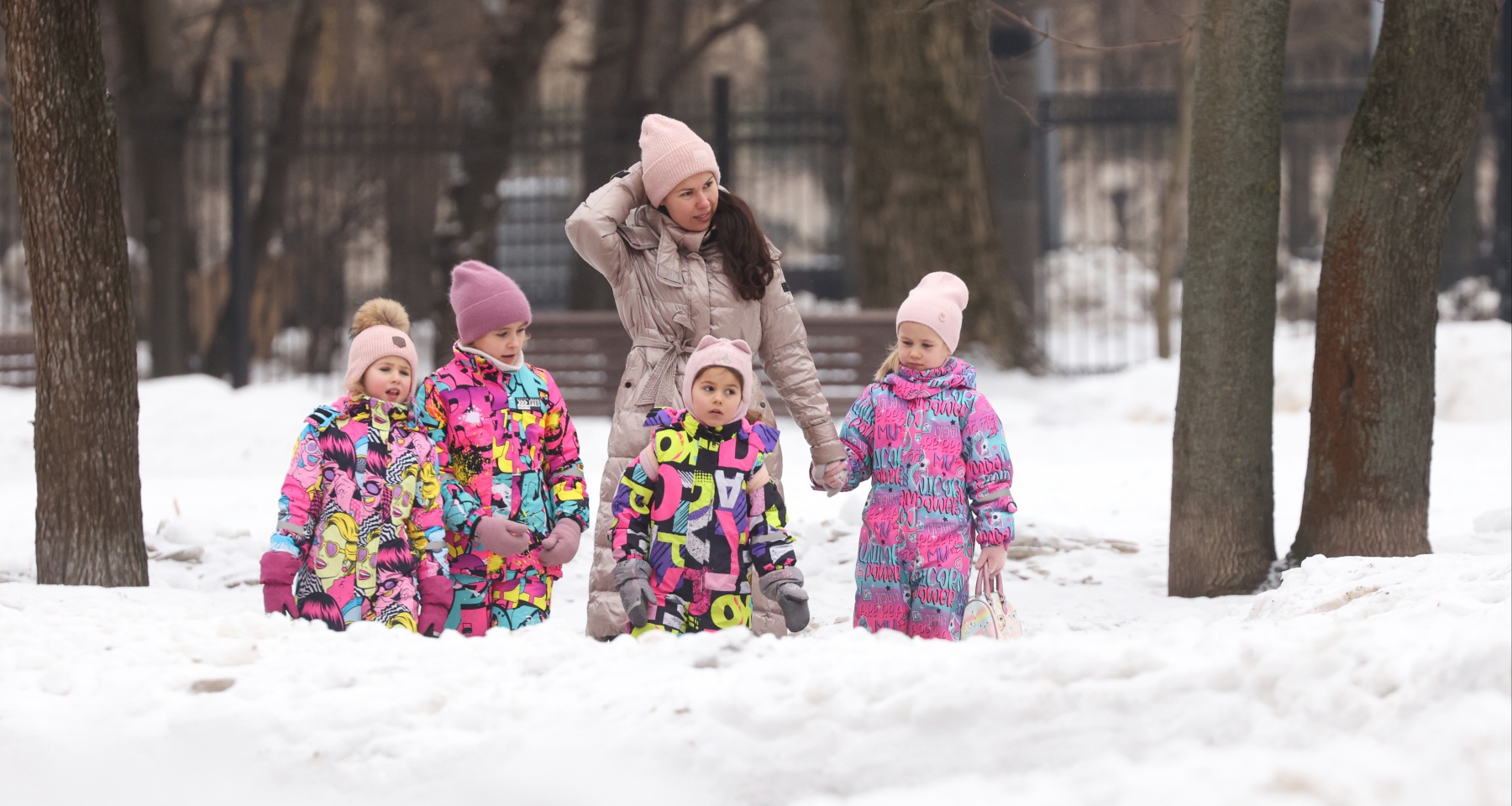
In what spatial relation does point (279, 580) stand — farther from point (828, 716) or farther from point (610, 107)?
point (610, 107)

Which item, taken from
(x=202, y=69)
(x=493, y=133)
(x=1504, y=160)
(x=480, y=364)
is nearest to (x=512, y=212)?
(x=202, y=69)

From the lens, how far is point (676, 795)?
3.29 meters

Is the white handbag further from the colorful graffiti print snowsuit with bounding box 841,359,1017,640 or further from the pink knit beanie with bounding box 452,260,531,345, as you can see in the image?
the pink knit beanie with bounding box 452,260,531,345

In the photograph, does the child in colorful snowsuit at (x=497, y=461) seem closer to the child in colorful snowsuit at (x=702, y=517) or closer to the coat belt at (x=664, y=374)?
the coat belt at (x=664, y=374)

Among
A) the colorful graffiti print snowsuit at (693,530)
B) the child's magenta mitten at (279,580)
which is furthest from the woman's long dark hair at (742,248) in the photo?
the child's magenta mitten at (279,580)

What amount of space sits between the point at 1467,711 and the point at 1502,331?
9.07m

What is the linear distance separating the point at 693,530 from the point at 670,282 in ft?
2.88

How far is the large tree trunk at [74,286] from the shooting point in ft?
19.1

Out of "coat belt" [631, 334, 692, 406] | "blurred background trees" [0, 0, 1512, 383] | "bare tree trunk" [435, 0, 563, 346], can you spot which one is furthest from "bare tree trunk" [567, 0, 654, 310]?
"coat belt" [631, 334, 692, 406]

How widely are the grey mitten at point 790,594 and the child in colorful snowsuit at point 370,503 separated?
1.04 meters

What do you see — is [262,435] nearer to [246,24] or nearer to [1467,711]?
[1467,711]

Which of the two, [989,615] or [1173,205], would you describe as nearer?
[989,615]

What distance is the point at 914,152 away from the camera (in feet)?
42.2

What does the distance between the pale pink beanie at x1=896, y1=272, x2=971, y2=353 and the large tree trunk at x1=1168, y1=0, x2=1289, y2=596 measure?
1.54m
